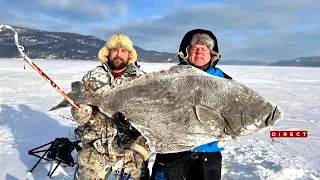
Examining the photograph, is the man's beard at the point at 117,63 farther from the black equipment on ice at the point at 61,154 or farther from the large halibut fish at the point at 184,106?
the black equipment on ice at the point at 61,154

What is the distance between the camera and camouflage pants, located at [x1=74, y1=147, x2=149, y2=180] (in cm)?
395

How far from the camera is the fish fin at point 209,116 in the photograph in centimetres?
328

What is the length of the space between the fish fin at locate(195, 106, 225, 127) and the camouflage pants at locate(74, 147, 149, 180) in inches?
40.8

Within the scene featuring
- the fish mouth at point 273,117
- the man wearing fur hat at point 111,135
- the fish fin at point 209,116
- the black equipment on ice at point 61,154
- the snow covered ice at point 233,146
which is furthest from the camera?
the black equipment on ice at point 61,154

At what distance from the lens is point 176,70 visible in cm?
344

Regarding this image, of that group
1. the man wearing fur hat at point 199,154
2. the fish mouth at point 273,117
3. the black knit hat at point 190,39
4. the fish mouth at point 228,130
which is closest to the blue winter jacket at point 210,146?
the man wearing fur hat at point 199,154

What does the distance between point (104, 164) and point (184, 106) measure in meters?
1.31

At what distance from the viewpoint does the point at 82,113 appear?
3510 mm

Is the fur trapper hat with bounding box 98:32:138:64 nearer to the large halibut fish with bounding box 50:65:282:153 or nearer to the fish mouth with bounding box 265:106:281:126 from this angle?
the large halibut fish with bounding box 50:65:282:153

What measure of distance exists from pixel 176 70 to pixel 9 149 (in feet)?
18.3

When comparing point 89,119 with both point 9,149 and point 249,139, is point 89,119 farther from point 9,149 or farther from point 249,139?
point 249,139

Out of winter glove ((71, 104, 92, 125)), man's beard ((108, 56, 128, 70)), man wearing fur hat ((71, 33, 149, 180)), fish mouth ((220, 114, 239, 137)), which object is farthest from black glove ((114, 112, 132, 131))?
fish mouth ((220, 114, 239, 137))

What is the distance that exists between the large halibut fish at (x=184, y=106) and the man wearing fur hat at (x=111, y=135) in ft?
1.00

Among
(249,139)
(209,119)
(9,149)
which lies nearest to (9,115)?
(9,149)
